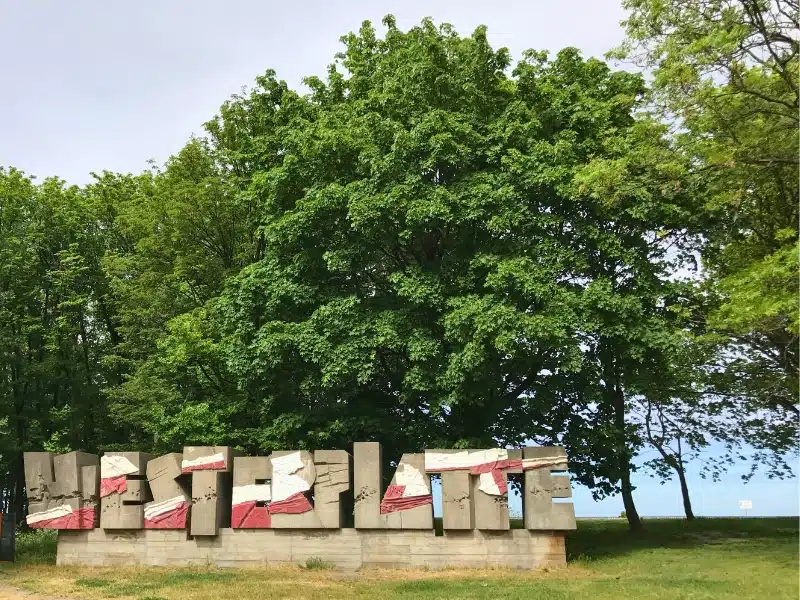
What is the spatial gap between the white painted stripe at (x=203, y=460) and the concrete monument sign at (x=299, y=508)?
0.08 ft

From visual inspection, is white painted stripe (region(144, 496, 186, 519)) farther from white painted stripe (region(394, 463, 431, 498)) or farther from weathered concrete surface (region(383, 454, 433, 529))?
white painted stripe (region(394, 463, 431, 498))

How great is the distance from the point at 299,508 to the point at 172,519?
3.27m

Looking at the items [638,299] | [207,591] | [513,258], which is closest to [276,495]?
[207,591]

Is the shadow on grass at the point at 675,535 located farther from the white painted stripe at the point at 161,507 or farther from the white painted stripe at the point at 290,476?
the white painted stripe at the point at 161,507

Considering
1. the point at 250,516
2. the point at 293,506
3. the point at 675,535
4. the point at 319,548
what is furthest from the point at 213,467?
the point at 675,535

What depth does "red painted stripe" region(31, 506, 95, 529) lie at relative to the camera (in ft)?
55.6

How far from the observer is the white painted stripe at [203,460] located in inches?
656

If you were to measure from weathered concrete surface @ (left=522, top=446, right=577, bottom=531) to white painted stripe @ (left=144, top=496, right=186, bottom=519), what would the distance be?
27.4ft

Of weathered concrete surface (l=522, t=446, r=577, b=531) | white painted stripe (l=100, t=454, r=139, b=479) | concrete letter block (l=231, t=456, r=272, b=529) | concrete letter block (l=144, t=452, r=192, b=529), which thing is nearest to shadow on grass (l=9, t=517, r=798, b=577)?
weathered concrete surface (l=522, t=446, r=577, b=531)

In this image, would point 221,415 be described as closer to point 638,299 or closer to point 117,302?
point 117,302

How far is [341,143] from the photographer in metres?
17.7

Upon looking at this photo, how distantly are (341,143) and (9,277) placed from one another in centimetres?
1559

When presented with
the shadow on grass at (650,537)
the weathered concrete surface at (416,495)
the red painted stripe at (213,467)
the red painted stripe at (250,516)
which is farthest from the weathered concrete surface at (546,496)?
the red painted stripe at (213,467)

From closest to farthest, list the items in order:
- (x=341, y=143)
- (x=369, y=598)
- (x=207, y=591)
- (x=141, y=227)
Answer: (x=369, y=598), (x=207, y=591), (x=341, y=143), (x=141, y=227)
